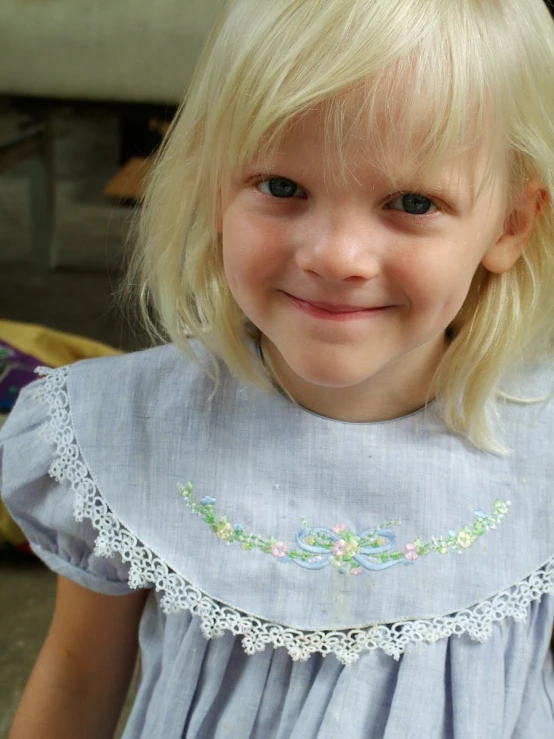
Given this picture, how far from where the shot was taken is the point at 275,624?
0.69m

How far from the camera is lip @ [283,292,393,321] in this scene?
0.62m

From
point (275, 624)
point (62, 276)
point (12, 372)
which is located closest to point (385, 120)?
point (275, 624)

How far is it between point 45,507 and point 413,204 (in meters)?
0.40

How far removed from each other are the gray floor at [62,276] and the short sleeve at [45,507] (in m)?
0.40

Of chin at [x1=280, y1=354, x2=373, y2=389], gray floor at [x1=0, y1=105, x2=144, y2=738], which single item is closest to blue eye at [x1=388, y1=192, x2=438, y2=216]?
chin at [x1=280, y1=354, x2=373, y2=389]

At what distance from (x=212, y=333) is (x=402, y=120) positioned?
0.28 metres

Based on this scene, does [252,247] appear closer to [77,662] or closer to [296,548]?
[296,548]

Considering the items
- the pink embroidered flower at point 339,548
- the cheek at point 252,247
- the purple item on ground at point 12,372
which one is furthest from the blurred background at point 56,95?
the pink embroidered flower at point 339,548

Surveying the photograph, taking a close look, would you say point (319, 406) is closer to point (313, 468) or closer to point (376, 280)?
point (313, 468)

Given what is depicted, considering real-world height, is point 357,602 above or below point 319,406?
below

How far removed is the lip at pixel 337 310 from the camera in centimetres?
62

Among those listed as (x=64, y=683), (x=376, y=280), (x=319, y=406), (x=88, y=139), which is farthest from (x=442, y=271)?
(x=88, y=139)

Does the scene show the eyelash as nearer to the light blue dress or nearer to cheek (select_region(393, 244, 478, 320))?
cheek (select_region(393, 244, 478, 320))

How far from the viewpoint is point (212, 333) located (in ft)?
2.51
